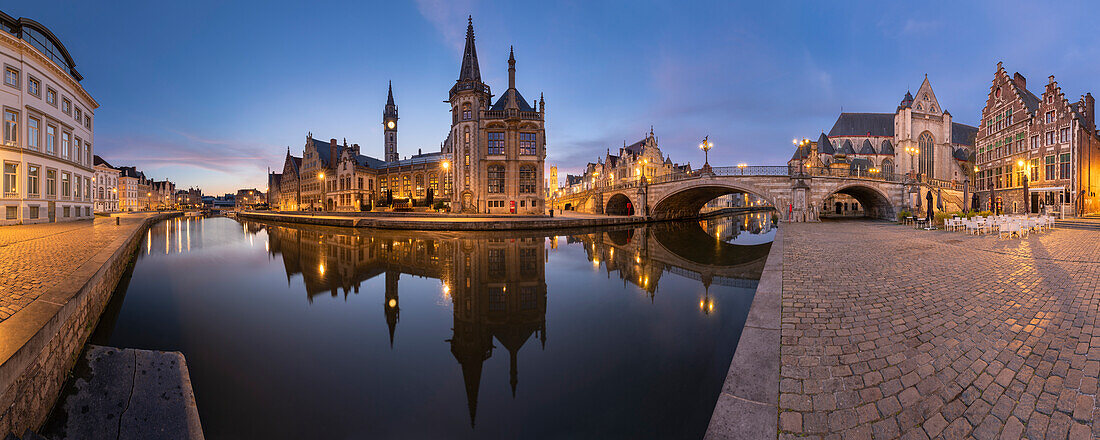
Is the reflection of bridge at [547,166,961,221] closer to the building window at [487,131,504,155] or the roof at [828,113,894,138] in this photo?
the building window at [487,131,504,155]

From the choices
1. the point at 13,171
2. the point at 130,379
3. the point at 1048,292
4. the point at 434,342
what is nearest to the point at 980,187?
the point at 1048,292

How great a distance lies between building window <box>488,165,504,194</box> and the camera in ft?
124

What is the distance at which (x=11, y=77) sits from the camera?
60.4ft

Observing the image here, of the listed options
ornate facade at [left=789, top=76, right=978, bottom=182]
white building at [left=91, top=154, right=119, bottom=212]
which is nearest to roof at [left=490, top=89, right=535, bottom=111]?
ornate facade at [left=789, top=76, right=978, bottom=182]

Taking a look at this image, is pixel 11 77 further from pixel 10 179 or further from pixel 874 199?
pixel 874 199

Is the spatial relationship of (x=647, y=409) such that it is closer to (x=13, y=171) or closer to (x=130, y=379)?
(x=130, y=379)

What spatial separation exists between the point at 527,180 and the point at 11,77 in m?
31.9

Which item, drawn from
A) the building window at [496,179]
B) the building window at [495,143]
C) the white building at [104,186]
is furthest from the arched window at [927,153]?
the white building at [104,186]

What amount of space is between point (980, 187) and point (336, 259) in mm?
59295

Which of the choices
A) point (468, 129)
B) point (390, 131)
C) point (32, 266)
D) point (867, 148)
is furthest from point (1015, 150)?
point (390, 131)

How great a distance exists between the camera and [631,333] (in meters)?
5.81

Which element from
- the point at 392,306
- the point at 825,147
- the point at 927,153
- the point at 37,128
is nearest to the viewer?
the point at 392,306

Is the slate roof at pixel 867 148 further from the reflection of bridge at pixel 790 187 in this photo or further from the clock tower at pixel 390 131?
the clock tower at pixel 390 131

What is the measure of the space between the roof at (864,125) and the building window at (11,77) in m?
82.5
